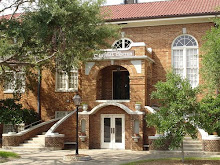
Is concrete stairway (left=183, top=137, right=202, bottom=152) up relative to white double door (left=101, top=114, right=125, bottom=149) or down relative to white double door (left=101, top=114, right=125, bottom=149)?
down

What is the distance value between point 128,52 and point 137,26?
3528 millimetres

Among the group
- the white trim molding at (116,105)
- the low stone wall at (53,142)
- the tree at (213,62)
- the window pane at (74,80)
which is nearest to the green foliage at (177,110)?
the tree at (213,62)

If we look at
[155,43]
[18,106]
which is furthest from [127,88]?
[18,106]

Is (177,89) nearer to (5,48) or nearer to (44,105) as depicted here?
(5,48)

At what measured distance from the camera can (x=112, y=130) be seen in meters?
20.9

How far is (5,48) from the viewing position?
50.3 feet

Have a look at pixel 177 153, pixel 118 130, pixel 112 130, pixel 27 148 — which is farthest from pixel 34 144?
pixel 177 153

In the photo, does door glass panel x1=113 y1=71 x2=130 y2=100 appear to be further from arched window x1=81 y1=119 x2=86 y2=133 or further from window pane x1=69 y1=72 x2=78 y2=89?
arched window x1=81 y1=119 x2=86 y2=133

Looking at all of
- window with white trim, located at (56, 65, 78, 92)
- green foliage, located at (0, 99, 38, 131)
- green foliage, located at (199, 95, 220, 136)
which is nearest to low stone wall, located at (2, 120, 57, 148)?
green foliage, located at (0, 99, 38, 131)

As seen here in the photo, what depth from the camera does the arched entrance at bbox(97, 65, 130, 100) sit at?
2348cm

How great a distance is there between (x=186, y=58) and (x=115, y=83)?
496 centimetres

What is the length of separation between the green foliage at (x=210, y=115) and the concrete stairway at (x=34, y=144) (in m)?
9.89

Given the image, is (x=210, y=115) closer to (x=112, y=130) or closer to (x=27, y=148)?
(x=112, y=130)

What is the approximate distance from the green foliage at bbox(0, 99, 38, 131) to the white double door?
17.4 ft
